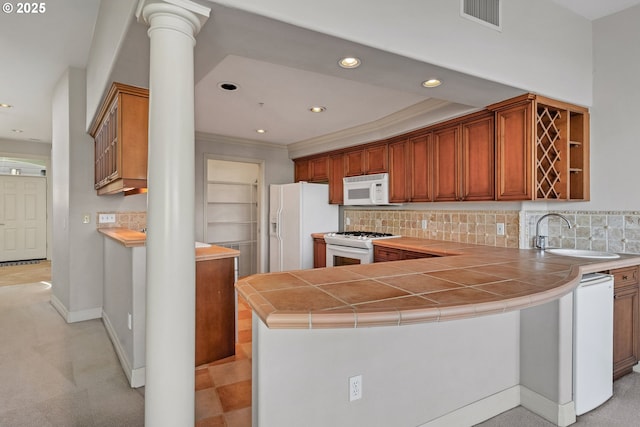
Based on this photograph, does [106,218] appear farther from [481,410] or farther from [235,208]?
[481,410]

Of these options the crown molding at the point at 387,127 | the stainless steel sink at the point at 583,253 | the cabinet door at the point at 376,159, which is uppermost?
the crown molding at the point at 387,127

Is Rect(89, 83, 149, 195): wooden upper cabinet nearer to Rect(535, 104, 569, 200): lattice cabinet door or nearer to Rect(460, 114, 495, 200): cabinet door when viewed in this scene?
Rect(460, 114, 495, 200): cabinet door

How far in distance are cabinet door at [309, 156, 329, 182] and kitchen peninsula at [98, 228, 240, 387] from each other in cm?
285

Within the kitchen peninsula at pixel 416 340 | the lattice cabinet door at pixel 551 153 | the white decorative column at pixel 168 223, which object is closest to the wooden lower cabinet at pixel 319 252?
the kitchen peninsula at pixel 416 340

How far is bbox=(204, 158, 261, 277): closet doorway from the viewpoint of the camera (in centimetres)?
571

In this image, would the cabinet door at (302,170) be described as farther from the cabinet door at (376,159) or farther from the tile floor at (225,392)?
the tile floor at (225,392)

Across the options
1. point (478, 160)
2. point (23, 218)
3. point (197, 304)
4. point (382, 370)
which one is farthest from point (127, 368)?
point (23, 218)

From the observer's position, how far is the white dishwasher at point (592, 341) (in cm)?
197

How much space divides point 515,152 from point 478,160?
387 millimetres

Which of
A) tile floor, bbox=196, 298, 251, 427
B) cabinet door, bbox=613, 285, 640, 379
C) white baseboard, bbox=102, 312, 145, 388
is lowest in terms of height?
tile floor, bbox=196, 298, 251, 427

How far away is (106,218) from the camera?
3.77 metres

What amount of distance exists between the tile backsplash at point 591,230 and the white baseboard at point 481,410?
1.40m

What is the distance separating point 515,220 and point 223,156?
13.5 ft

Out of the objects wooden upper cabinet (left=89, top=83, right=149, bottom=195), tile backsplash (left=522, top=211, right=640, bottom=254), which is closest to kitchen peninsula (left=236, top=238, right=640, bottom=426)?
tile backsplash (left=522, top=211, right=640, bottom=254)
